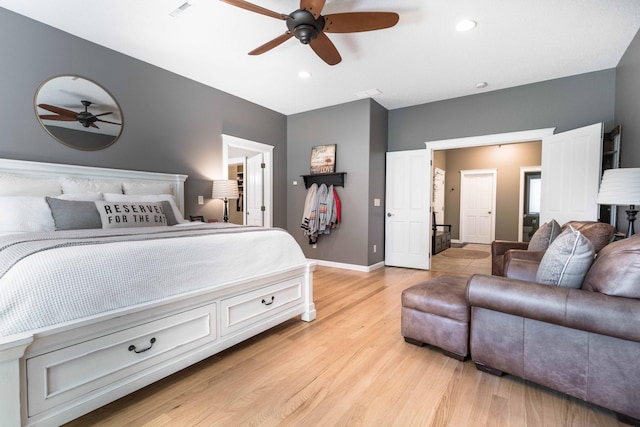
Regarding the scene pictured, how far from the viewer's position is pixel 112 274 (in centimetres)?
142

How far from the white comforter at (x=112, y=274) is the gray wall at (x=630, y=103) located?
3662 millimetres

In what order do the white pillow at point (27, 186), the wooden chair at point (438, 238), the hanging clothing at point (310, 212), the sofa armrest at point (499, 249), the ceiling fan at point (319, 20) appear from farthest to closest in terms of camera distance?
the wooden chair at point (438, 238) → the hanging clothing at point (310, 212) → the sofa armrest at point (499, 249) → the white pillow at point (27, 186) → the ceiling fan at point (319, 20)

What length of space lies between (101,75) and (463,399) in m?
4.21

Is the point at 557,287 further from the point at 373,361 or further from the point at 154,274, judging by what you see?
the point at 154,274

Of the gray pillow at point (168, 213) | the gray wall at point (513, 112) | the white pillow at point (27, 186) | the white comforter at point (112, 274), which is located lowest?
the white comforter at point (112, 274)

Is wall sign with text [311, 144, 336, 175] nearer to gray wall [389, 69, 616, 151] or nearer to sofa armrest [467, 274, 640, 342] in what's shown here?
gray wall [389, 69, 616, 151]

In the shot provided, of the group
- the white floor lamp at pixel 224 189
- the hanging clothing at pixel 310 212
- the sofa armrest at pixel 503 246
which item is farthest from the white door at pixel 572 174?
the white floor lamp at pixel 224 189

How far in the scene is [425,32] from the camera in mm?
2789

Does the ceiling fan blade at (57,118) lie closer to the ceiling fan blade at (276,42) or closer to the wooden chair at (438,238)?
the ceiling fan blade at (276,42)

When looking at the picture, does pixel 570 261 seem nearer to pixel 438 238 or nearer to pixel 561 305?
pixel 561 305

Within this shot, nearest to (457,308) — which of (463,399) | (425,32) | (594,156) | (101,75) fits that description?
(463,399)

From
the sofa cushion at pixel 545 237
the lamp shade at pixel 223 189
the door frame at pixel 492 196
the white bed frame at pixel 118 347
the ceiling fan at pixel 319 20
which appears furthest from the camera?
the door frame at pixel 492 196

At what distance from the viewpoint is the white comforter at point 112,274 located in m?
1.17

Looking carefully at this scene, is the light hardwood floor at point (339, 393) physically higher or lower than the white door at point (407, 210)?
lower
